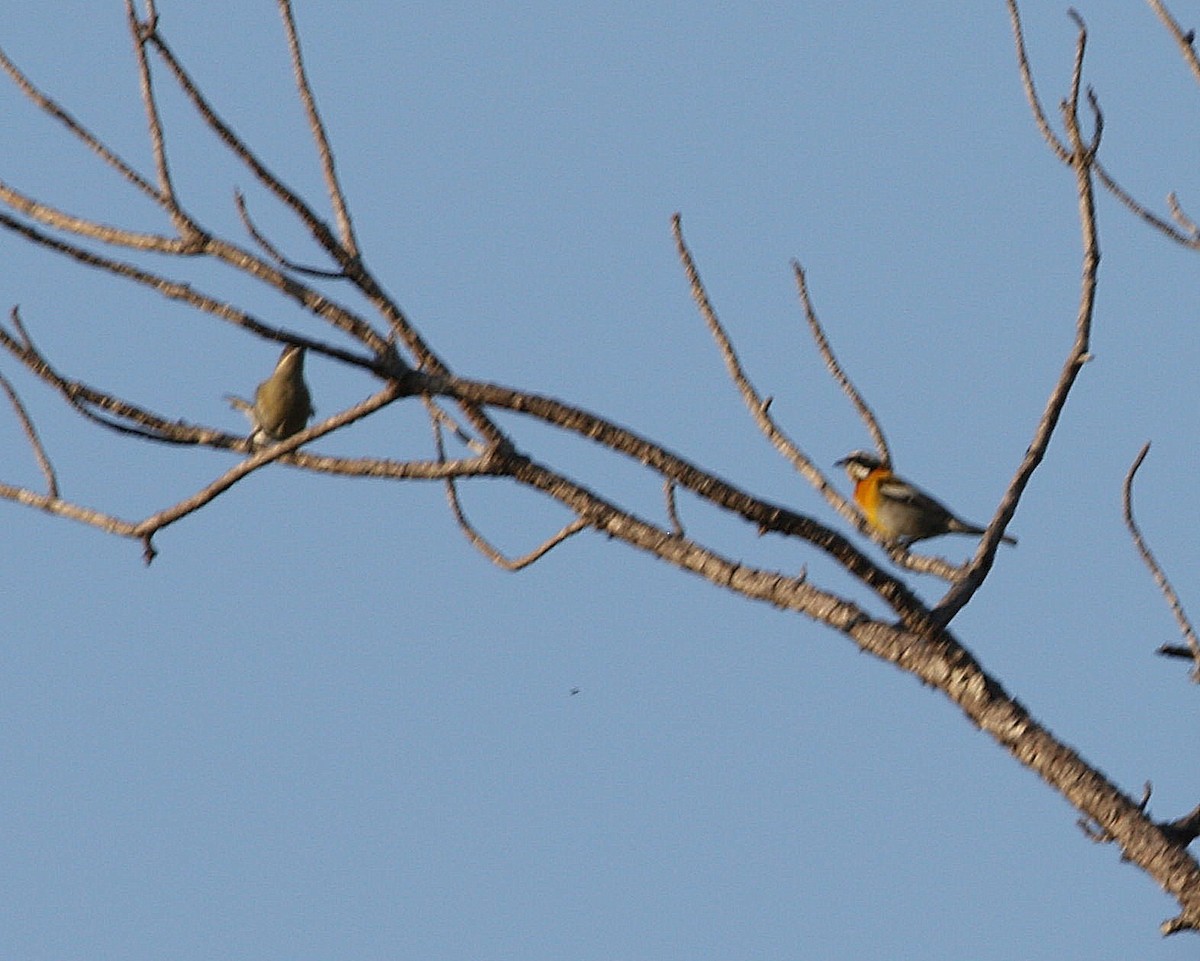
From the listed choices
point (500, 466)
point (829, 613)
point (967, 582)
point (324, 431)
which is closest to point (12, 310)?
point (324, 431)

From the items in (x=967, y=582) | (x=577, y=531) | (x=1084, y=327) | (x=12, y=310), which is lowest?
(x=967, y=582)

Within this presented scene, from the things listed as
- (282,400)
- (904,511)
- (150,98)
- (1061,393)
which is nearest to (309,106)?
(150,98)

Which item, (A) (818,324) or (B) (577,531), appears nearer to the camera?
(B) (577,531)

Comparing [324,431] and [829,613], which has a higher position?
[324,431]

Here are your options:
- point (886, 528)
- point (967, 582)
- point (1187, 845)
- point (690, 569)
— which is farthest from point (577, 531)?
point (886, 528)

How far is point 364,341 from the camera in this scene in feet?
10.7

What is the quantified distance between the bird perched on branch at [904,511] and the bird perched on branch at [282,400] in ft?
10.9

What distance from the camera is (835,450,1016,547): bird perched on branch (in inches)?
366

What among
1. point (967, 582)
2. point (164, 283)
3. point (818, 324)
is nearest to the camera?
point (164, 283)

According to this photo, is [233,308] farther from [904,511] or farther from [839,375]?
[904,511]

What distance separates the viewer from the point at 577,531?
150 inches

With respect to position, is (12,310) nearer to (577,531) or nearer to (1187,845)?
(577,531)

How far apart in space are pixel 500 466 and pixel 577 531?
1.01 feet

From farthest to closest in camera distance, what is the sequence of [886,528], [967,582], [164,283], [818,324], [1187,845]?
[886,528], [818,324], [967,582], [1187,845], [164,283]
